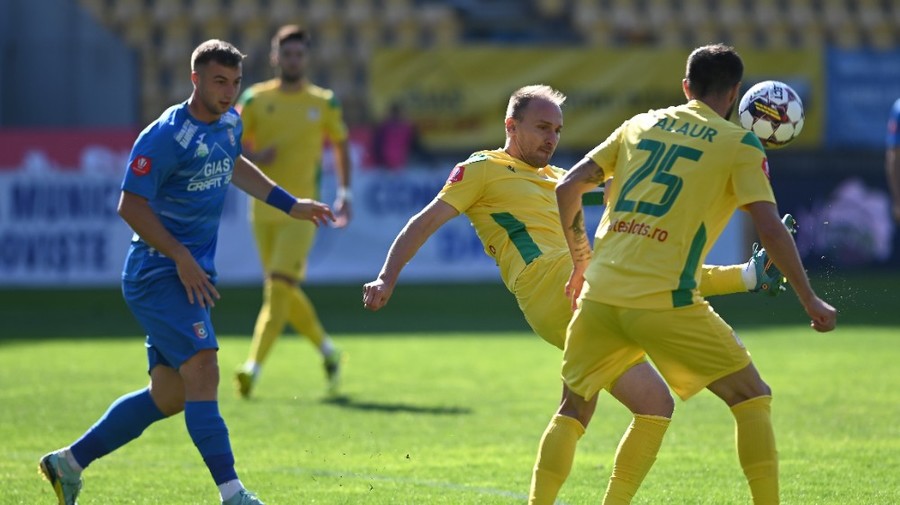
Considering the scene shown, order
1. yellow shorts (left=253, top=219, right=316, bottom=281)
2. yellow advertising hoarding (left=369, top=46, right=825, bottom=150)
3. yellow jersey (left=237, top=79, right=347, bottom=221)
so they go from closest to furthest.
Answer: yellow shorts (left=253, top=219, right=316, bottom=281) → yellow jersey (left=237, top=79, right=347, bottom=221) → yellow advertising hoarding (left=369, top=46, right=825, bottom=150)

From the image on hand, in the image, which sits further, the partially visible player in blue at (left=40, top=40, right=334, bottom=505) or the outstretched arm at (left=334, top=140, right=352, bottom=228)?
the outstretched arm at (left=334, top=140, right=352, bottom=228)

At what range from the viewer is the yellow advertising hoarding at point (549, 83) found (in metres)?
19.3

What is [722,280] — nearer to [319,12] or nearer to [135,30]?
[319,12]

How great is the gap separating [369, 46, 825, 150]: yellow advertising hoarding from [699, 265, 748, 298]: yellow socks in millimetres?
13416

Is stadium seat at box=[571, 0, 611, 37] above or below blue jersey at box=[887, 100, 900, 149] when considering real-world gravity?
above

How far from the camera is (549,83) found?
1964 cm

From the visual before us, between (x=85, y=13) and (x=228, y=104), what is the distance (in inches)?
608

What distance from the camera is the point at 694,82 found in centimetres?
529

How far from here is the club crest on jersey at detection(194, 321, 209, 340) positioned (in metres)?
6.10

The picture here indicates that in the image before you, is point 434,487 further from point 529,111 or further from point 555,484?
point 529,111

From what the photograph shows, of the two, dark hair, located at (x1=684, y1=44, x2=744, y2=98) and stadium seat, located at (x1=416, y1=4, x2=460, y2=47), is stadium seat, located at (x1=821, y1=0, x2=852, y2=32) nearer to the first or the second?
stadium seat, located at (x1=416, y1=4, x2=460, y2=47)

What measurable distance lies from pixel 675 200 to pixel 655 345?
1.77 ft

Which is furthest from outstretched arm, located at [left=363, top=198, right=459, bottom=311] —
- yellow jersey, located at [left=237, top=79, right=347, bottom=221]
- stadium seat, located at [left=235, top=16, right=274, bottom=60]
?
stadium seat, located at [left=235, top=16, right=274, bottom=60]

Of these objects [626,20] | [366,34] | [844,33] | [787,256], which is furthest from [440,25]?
[787,256]
